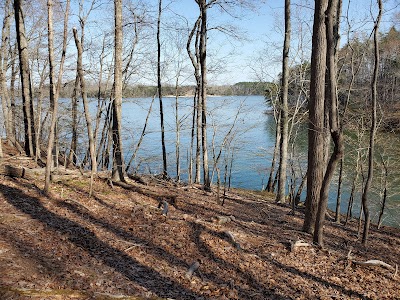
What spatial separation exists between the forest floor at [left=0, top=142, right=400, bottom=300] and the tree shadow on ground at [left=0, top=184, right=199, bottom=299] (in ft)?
0.06

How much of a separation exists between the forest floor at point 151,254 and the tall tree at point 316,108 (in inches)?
49.6

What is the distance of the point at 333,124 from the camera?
6102 mm

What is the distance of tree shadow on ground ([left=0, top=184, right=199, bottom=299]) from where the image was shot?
15.7 feet

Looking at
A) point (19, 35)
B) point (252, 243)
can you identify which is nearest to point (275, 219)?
point (252, 243)

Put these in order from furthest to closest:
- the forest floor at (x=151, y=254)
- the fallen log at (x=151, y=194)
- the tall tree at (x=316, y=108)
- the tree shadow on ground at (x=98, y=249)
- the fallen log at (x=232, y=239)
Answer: the fallen log at (x=151, y=194) → the tall tree at (x=316, y=108) → the fallen log at (x=232, y=239) → the tree shadow on ground at (x=98, y=249) → the forest floor at (x=151, y=254)

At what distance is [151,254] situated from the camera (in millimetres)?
5793

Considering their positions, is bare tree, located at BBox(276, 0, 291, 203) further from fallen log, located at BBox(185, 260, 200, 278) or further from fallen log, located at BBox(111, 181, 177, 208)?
fallen log, located at BBox(185, 260, 200, 278)

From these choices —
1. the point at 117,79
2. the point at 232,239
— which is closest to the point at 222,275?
the point at 232,239

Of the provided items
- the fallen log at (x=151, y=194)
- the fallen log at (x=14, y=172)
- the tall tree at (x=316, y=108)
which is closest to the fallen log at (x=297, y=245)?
the tall tree at (x=316, y=108)

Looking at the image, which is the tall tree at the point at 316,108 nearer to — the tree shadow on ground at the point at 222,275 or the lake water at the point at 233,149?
the tree shadow on ground at the point at 222,275

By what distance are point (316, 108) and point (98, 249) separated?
18.2ft

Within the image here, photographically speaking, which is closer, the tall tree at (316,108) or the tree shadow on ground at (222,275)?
the tree shadow on ground at (222,275)

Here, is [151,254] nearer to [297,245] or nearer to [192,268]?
[192,268]

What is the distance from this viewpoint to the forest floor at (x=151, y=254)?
4.50 m
